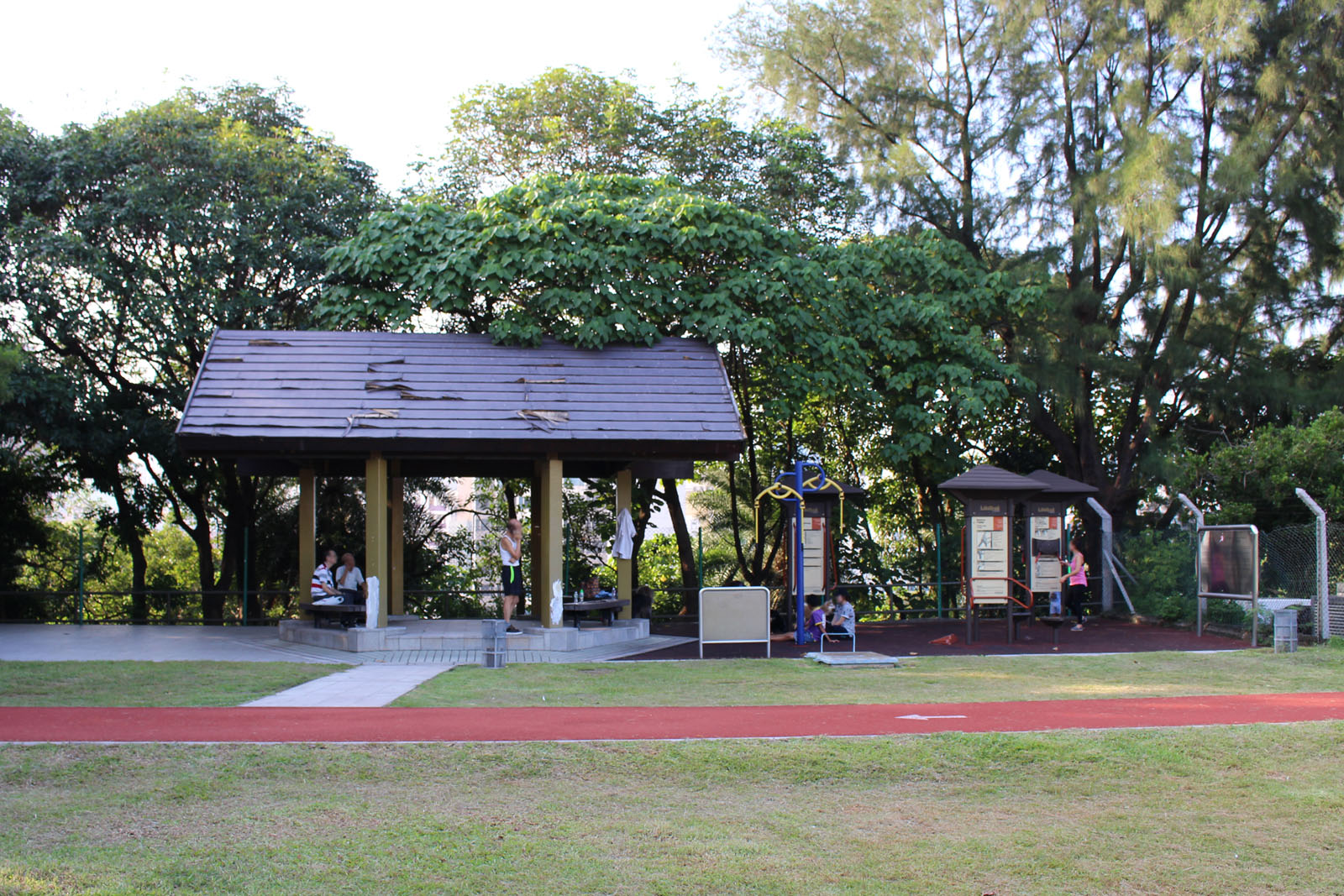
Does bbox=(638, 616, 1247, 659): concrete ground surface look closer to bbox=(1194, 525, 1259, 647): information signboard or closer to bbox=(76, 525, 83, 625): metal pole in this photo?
bbox=(1194, 525, 1259, 647): information signboard

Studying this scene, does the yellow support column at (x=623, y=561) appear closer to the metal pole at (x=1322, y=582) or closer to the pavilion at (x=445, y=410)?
the pavilion at (x=445, y=410)

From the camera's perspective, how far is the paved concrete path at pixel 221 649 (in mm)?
15578

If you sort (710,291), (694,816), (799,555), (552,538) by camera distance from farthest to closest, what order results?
(710,291)
(799,555)
(552,538)
(694,816)

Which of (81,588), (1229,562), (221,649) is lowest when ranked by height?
(221,649)

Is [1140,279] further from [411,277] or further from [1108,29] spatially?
[411,277]

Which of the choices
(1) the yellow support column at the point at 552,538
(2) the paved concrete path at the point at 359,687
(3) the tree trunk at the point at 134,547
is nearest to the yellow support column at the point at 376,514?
(2) the paved concrete path at the point at 359,687

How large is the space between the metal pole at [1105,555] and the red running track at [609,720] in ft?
37.8

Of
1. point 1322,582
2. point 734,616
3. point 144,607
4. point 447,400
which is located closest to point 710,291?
point 447,400

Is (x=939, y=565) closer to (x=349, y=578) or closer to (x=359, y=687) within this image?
(x=349, y=578)

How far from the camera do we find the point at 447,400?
17.6 metres

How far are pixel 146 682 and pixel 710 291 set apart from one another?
12188 millimetres

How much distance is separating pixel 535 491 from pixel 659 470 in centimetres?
242

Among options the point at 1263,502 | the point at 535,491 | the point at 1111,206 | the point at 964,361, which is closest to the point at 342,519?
the point at 535,491

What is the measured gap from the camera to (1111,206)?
22094 mm
